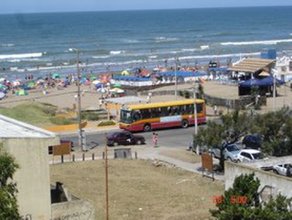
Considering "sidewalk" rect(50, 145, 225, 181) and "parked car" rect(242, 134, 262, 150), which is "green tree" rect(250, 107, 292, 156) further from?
"sidewalk" rect(50, 145, 225, 181)

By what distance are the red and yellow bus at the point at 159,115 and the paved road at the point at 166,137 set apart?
1.61 ft

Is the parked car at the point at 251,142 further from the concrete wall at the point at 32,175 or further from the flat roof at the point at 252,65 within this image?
the flat roof at the point at 252,65

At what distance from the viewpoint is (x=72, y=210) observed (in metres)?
24.1

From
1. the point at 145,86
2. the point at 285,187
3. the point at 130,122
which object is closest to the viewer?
the point at 285,187

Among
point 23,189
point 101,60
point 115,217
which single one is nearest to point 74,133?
point 115,217

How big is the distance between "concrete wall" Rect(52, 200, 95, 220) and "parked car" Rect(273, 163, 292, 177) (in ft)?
21.5

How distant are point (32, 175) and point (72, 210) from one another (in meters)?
1.90

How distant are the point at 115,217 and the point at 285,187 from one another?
7.33m

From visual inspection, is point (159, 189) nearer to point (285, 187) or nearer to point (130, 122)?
point (285, 187)

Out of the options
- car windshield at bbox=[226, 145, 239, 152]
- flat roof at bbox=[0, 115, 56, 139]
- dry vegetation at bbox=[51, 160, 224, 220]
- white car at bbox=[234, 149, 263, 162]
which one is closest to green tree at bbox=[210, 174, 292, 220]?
flat roof at bbox=[0, 115, 56, 139]

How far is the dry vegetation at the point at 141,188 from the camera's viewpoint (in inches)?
1111

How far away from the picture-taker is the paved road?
144 feet

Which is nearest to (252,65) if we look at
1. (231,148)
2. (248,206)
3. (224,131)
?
(231,148)

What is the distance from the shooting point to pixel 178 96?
203 feet
